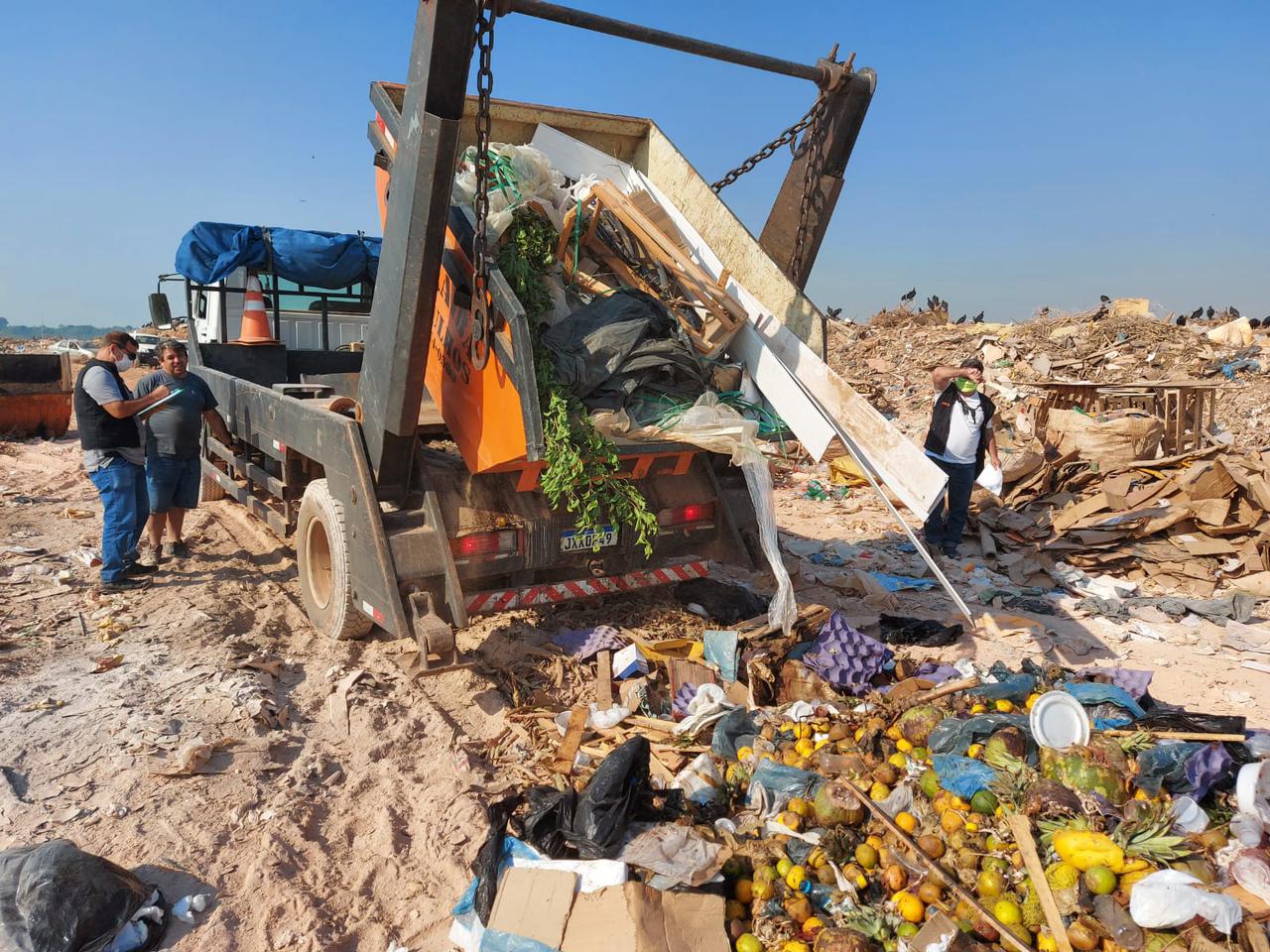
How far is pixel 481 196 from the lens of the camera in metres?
3.39

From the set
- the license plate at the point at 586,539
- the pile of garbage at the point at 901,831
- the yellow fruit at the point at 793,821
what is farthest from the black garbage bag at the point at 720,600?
the yellow fruit at the point at 793,821

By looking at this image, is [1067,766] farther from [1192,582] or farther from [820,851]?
[1192,582]

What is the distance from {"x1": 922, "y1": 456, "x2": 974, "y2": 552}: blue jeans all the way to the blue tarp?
524 centimetres

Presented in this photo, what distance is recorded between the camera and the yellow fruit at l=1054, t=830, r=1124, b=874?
2559 millimetres

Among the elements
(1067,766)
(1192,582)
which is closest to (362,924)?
(1067,766)

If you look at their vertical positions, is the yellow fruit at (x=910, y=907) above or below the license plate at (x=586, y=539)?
below

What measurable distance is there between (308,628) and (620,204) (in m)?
3.18

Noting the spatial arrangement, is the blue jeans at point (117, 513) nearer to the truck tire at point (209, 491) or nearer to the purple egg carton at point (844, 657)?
the truck tire at point (209, 491)

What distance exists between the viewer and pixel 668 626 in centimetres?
505

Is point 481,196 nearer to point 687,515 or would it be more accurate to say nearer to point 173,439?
point 687,515

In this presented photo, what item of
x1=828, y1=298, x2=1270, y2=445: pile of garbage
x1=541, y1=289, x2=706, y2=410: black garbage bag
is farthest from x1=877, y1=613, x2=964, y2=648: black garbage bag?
x1=828, y1=298, x2=1270, y2=445: pile of garbage

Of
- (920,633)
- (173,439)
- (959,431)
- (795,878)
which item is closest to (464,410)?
(795,878)

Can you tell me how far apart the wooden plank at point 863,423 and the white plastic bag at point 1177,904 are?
1693mm

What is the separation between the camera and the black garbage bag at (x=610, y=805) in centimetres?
284
